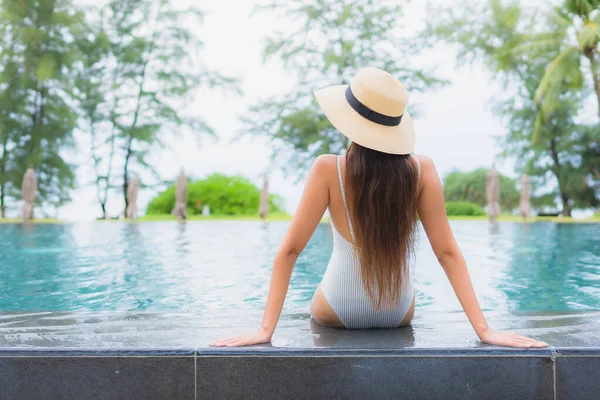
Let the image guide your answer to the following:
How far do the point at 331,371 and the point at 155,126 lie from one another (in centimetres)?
2190

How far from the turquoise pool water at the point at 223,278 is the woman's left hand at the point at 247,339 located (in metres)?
0.71

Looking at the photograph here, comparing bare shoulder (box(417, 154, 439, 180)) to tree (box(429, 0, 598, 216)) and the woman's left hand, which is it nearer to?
the woman's left hand

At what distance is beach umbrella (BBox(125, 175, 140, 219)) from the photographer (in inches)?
698

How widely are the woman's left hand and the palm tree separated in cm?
1808

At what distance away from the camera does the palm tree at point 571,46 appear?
59.8 ft

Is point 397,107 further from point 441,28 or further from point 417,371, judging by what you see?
point 441,28

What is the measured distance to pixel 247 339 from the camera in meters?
1.90

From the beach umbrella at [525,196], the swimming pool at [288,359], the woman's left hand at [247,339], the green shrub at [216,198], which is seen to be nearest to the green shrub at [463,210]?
the beach umbrella at [525,196]

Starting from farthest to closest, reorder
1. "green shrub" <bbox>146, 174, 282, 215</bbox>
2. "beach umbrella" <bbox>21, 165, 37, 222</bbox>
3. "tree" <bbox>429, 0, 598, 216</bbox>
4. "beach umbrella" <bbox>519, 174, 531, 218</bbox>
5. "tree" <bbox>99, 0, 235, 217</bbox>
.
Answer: "green shrub" <bbox>146, 174, 282, 215</bbox> → "tree" <bbox>99, 0, 235, 217</bbox> → "tree" <bbox>429, 0, 598, 216</bbox> → "beach umbrella" <bbox>519, 174, 531, 218</bbox> → "beach umbrella" <bbox>21, 165, 37, 222</bbox>

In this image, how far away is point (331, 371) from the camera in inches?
72.2

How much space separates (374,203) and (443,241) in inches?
12.1

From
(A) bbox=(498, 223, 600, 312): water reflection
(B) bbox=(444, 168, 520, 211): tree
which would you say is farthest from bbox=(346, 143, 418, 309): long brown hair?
(B) bbox=(444, 168, 520, 211): tree

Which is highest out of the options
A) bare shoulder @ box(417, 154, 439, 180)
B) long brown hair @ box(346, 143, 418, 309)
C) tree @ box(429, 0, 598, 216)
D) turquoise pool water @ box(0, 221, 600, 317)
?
tree @ box(429, 0, 598, 216)

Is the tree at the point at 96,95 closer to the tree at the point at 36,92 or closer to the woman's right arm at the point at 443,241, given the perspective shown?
the tree at the point at 36,92
